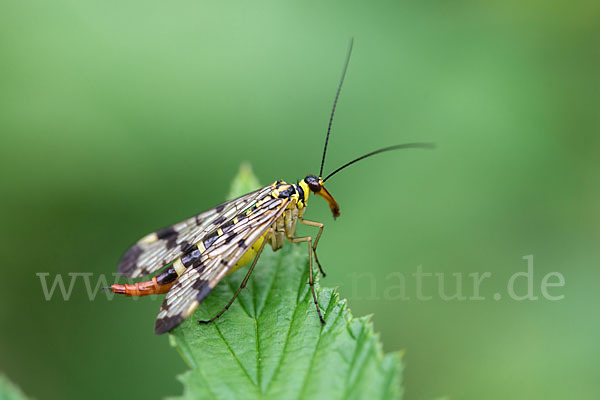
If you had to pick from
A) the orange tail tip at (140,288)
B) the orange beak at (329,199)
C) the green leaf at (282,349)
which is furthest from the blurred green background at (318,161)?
the green leaf at (282,349)

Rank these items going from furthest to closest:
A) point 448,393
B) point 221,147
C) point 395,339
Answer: point 221,147 < point 395,339 < point 448,393

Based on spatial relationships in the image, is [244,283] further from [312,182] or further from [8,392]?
[8,392]

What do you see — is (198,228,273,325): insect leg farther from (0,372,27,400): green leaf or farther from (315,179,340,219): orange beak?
(0,372,27,400): green leaf

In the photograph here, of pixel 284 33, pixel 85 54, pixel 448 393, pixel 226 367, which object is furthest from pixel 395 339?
pixel 85 54

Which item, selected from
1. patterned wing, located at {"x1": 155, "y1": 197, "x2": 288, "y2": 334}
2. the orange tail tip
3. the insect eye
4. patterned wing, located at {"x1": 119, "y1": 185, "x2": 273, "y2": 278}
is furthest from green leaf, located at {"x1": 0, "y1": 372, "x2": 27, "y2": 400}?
the insect eye

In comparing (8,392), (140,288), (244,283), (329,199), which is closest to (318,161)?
(329,199)

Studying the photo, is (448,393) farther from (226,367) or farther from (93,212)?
(93,212)
